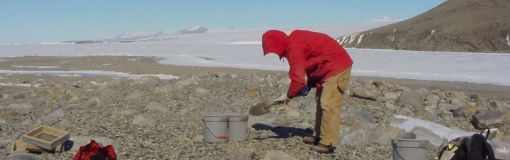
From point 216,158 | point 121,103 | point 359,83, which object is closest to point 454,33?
point 359,83

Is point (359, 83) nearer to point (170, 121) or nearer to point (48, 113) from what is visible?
point (170, 121)

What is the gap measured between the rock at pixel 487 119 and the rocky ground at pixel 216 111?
0.01 m

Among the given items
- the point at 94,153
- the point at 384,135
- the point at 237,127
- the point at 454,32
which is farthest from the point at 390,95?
the point at 454,32

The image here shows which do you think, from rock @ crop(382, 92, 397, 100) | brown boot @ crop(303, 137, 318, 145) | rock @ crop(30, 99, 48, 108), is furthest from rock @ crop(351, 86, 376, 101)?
rock @ crop(30, 99, 48, 108)

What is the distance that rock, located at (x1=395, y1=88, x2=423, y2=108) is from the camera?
33.5 feet

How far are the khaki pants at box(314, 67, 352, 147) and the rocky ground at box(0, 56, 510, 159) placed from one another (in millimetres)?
196

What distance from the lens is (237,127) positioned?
21.6 ft

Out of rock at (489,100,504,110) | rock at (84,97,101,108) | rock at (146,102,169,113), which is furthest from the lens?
rock at (489,100,504,110)

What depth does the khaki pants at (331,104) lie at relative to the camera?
19.7ft

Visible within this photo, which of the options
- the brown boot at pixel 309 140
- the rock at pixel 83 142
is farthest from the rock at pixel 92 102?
the brown boot at pixel 309 140

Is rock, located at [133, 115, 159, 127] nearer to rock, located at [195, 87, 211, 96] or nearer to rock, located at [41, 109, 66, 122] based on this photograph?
rock, located at [41, 109, 66, 122]

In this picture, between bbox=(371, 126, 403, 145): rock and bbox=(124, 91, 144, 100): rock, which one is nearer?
bbox=(371, 126, 403, 145): rock

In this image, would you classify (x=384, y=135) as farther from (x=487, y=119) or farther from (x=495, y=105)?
(x=495, y=105)

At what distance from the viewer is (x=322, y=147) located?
6.07 metres
